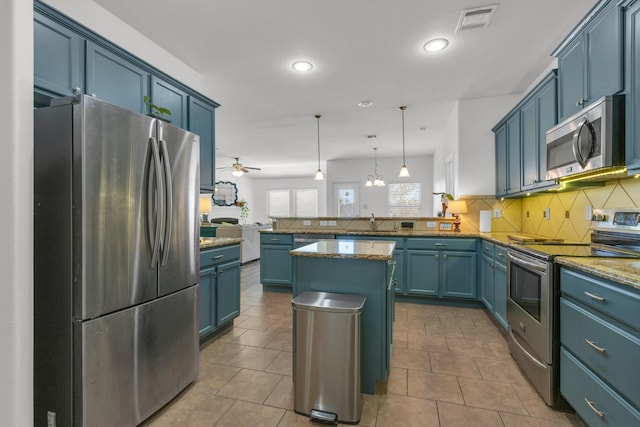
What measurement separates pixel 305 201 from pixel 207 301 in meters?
7.97

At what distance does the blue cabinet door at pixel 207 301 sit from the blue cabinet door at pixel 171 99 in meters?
1.40

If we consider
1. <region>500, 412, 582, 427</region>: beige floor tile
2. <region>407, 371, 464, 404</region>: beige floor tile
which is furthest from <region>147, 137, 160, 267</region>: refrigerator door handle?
<region>500, 412, 582, 427</region>: beige floor tile

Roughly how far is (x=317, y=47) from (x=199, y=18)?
100 centimetres

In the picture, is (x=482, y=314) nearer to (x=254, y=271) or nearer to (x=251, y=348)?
(x=251, y=348)

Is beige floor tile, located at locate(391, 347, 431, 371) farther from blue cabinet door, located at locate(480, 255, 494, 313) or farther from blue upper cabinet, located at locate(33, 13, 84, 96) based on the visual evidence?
blue upper cabinet, located at locate(33, 13, 84, 96)

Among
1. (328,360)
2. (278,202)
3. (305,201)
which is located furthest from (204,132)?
(278,202)

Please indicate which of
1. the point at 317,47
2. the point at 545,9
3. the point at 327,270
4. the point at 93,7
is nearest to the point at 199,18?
the point at 93,7

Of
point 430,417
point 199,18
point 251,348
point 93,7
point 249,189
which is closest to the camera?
point 430,417

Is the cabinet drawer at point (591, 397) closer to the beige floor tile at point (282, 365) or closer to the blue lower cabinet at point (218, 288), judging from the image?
the beige floor tile at point (282, 365)

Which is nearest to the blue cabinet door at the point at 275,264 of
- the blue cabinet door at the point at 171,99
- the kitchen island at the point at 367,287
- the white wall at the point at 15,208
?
the blue cabinet door at the point at 171,99

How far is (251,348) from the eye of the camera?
2.52 m

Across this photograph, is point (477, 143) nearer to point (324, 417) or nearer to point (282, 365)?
point (282, 365)

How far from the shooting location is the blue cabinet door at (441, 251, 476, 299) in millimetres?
3520

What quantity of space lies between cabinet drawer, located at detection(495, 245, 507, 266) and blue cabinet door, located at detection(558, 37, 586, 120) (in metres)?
1.18
